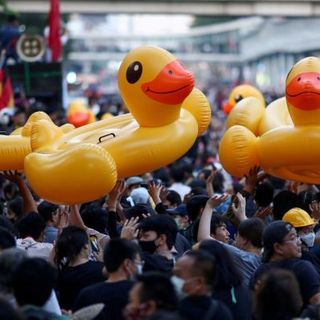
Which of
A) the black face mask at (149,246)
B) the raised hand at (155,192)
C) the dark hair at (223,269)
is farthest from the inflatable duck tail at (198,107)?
the dark hair at (223,269)

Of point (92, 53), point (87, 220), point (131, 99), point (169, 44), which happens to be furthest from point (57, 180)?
point (169, 44)

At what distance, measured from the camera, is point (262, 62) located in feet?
323

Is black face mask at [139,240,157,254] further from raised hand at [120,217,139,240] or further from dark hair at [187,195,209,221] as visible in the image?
dark hair at [187,195,209,221]

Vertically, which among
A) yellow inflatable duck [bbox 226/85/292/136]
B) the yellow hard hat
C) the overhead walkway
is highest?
yellow inflatable duck [bbox 226/85/292/136]

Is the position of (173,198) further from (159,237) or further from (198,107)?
(159,237)

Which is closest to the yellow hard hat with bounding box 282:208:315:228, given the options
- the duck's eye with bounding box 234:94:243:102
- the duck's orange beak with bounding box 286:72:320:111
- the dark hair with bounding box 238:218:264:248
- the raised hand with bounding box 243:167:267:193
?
the dark hair with bounding box 238:218:264:248

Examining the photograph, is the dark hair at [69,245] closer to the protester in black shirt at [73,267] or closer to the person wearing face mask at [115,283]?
the protester in black shirt at [73,267]

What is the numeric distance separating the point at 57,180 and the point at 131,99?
4.03 feet

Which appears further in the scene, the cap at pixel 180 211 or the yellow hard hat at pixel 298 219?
the cap at pixel 180 211

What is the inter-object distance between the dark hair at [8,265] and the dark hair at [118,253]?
0.50m

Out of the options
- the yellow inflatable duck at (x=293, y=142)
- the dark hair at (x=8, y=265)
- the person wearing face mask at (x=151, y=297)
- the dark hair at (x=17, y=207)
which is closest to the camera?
the person wearing face mask at (x=151, y=297)

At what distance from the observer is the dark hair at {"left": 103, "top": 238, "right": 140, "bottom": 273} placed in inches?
260

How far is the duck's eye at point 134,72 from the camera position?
969 cm

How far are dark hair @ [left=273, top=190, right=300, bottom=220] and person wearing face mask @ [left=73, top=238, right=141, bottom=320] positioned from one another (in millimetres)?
3842
